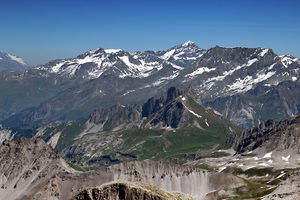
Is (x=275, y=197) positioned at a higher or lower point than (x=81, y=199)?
lower

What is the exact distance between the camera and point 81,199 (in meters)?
89.1

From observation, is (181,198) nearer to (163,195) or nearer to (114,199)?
(163,195)

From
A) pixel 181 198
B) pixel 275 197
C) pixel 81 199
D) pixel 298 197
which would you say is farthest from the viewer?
pixel 275 197

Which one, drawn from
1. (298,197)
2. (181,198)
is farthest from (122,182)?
(298,197)

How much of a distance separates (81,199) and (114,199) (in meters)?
7.08

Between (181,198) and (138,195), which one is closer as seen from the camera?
(138,195)

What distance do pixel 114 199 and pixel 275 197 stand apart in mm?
105100

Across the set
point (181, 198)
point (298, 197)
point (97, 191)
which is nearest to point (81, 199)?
point (97, 191)

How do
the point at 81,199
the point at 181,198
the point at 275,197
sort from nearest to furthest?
1. the point at 81,199
2. the point at 181,198
3. the point at 275,197

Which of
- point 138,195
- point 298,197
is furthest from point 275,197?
point 138,195

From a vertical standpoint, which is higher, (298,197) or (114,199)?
(114,199)

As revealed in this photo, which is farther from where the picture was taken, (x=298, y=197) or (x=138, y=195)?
(x=298, y=197)

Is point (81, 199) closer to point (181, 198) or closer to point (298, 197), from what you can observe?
point (181, 198)

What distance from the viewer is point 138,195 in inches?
3568
